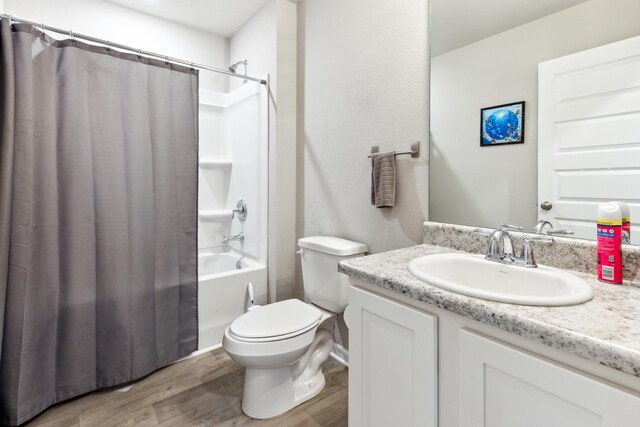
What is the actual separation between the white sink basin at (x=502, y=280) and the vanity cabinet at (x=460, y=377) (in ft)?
0.28

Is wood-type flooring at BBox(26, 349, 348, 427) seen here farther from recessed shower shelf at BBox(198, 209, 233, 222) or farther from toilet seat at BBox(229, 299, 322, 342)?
recessed shower shelf at BBox(198, 209, 233, 222)

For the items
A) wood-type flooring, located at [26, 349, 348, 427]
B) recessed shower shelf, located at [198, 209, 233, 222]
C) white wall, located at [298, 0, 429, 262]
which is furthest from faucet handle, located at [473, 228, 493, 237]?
recessed shower shelf, located at [198, 209, 233, 222]

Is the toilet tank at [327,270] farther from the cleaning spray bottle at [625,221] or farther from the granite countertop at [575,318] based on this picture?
the cleaning spray bottle at [625,221]

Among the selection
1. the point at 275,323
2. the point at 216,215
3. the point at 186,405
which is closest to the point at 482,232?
the point at 275,323

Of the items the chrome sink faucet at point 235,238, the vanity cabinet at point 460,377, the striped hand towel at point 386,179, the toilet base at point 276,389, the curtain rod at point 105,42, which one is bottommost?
the toilet base at point 276,389

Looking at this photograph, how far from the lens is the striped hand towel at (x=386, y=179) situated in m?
1.53

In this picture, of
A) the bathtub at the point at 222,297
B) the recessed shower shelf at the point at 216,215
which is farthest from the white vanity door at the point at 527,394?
the recessed shower shelf at the point at 216,215

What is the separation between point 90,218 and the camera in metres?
1.63

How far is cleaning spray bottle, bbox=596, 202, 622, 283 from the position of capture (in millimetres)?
880

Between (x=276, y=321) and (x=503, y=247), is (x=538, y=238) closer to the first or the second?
(x=503, y=247)

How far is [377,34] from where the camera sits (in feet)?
5.43

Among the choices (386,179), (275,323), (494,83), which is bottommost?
(275,323)

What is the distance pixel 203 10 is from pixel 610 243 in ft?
9.38

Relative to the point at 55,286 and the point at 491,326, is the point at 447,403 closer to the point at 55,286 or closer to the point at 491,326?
the point at 491,326
